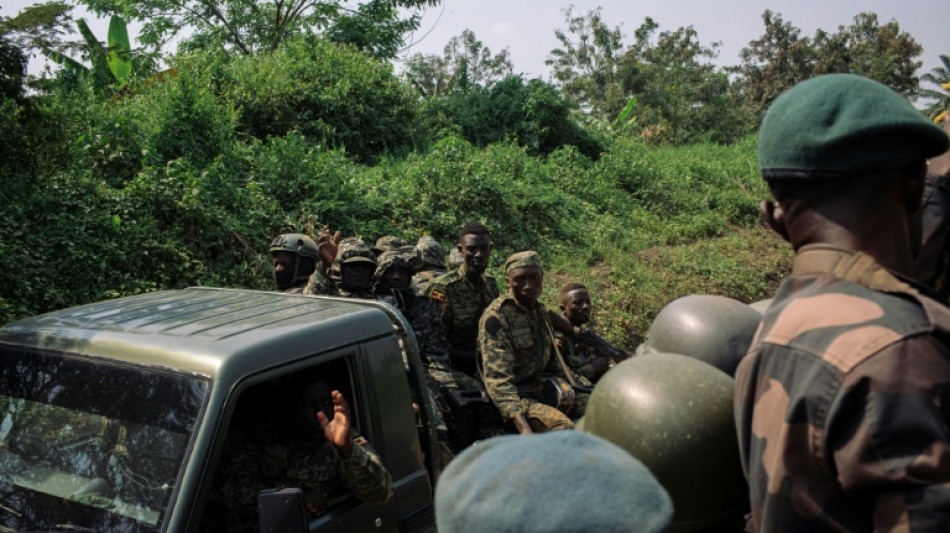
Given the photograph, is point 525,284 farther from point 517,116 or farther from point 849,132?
point 517,116

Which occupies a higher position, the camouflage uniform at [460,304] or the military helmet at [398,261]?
the military helmet at [398,261]

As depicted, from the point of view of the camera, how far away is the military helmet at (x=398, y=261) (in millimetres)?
5762

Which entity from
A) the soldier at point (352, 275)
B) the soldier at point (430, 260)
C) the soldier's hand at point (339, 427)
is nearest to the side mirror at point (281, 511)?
the soldier's hand at point (339, 427)

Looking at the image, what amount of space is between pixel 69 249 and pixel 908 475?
6919 mm

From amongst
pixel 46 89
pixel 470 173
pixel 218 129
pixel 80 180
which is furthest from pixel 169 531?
pixel 470 173

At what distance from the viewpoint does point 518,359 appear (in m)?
5.21

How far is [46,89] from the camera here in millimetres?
6000

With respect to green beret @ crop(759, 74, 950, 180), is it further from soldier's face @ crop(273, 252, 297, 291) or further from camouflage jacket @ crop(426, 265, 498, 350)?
soldier's face @ crop(273, 252, 297, 291)

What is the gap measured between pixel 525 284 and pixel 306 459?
2558mm

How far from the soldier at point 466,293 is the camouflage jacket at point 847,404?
4.48 meters

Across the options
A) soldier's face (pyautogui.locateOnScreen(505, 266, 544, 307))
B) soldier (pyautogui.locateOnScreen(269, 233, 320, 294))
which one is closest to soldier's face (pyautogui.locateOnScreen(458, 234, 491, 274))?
soldier's face (pyautogui.locateOnScreen(505, 266, 544, 307))

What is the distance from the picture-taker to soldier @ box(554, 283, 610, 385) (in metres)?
5.95

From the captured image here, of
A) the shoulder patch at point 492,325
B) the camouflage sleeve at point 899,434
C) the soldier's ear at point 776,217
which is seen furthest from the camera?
the shoulder patch at point 492,325

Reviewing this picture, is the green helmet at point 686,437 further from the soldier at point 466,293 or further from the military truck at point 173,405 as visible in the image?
the soldier at point 466,293
